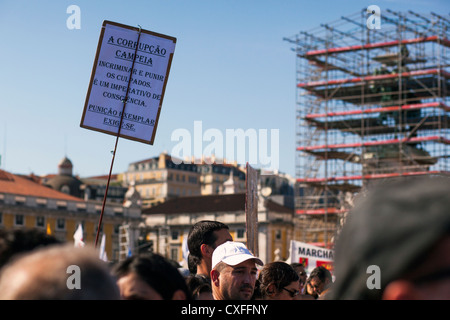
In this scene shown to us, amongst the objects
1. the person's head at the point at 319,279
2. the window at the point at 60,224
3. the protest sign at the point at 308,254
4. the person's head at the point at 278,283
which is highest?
the person's head at the point at 278,283

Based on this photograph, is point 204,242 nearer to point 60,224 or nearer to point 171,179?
point 60,224

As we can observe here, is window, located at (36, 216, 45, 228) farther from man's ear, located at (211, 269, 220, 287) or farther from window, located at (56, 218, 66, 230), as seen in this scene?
man's ear, located at (211, 269, 220, 287)

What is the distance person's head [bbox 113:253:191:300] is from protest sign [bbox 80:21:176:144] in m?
4.01

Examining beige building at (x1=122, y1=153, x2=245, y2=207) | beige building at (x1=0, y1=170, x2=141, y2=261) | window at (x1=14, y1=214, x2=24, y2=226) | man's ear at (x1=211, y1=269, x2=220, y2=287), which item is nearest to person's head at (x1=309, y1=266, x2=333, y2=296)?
man's ear at (x1=211, y1=269, x2=220, y2=287)

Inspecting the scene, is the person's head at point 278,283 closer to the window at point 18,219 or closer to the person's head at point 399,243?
the person's head at point 399,243

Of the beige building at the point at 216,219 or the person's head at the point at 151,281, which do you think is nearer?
the person's head at the point at 151,281

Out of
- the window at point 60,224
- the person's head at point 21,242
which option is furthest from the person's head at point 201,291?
the window at point 60,224

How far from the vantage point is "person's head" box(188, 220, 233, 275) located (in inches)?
247

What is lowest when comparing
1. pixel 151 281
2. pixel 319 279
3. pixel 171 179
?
pixel 319 279

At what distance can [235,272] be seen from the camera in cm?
527

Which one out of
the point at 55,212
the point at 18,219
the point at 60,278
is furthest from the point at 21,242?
the point at 55,212

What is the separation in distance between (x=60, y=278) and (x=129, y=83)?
5.26 meters

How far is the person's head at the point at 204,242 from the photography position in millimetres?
6285

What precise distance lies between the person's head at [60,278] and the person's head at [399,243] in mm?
458
